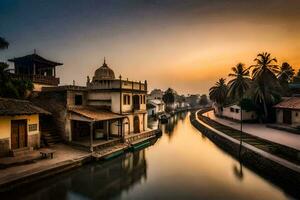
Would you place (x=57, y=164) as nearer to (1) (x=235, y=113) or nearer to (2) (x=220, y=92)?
(1) (x=235, y=113)

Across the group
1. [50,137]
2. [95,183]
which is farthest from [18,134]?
[95,183]

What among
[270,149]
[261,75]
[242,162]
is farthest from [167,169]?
[261,75]

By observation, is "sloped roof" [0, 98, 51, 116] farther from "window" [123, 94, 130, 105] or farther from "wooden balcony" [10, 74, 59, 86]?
"window" [123, 94, 130, 105]

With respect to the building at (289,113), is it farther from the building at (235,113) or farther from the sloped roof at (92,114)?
the sloped roof at (92,114)

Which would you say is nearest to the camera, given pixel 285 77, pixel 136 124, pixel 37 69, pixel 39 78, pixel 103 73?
pixel 39 78

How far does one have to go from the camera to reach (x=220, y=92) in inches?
1957

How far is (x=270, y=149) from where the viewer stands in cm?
1739

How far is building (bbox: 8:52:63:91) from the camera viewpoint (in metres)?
25.0

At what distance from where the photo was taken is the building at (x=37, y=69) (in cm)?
2498

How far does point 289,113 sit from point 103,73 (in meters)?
29.7

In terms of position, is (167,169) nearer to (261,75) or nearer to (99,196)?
(99,196)

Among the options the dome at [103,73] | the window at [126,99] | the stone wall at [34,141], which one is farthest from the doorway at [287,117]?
the stone wall at [34,141]

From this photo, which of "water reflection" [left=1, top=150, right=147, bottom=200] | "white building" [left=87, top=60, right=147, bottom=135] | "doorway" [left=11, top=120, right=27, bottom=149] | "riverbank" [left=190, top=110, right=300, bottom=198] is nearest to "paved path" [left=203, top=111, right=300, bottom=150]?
"riverbank" [left=190, top=110, right=300, bottom=198]

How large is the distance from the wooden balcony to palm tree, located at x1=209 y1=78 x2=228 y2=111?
38.0 meters
